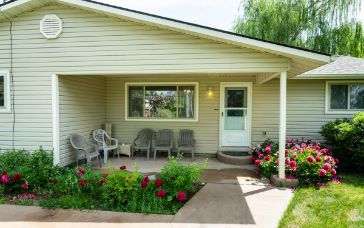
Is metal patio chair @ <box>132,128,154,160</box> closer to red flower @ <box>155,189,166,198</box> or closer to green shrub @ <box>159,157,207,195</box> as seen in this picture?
green shrub @ <box>159,157,207,195</box>

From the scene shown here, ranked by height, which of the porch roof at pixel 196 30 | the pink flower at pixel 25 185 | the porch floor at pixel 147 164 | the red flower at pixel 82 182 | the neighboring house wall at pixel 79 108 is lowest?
the porch floor at pixel 147 164

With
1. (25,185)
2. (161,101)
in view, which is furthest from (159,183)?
(161,101)

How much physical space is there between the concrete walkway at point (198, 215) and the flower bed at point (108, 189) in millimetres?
190

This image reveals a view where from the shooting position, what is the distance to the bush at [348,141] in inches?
234

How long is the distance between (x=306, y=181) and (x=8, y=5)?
23.5 ft

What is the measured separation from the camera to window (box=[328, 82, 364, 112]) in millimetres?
7703

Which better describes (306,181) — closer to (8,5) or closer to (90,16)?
(90,16)

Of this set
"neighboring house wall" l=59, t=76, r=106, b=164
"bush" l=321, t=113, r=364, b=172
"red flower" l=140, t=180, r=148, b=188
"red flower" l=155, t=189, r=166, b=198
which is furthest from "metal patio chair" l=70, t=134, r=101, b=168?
"bush" l=321, t=113, r=364, b=172

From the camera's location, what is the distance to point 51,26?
5723 mm

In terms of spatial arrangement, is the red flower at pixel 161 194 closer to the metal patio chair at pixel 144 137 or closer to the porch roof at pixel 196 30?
the porch roof at pixel 196 30

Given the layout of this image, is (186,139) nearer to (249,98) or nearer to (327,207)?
(249,98)

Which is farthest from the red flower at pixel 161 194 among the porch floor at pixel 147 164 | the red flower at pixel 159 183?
the porch floor at pixel 147 164

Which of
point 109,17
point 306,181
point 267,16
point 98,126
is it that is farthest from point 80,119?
point 267,16

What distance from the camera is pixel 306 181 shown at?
17.2 ft
